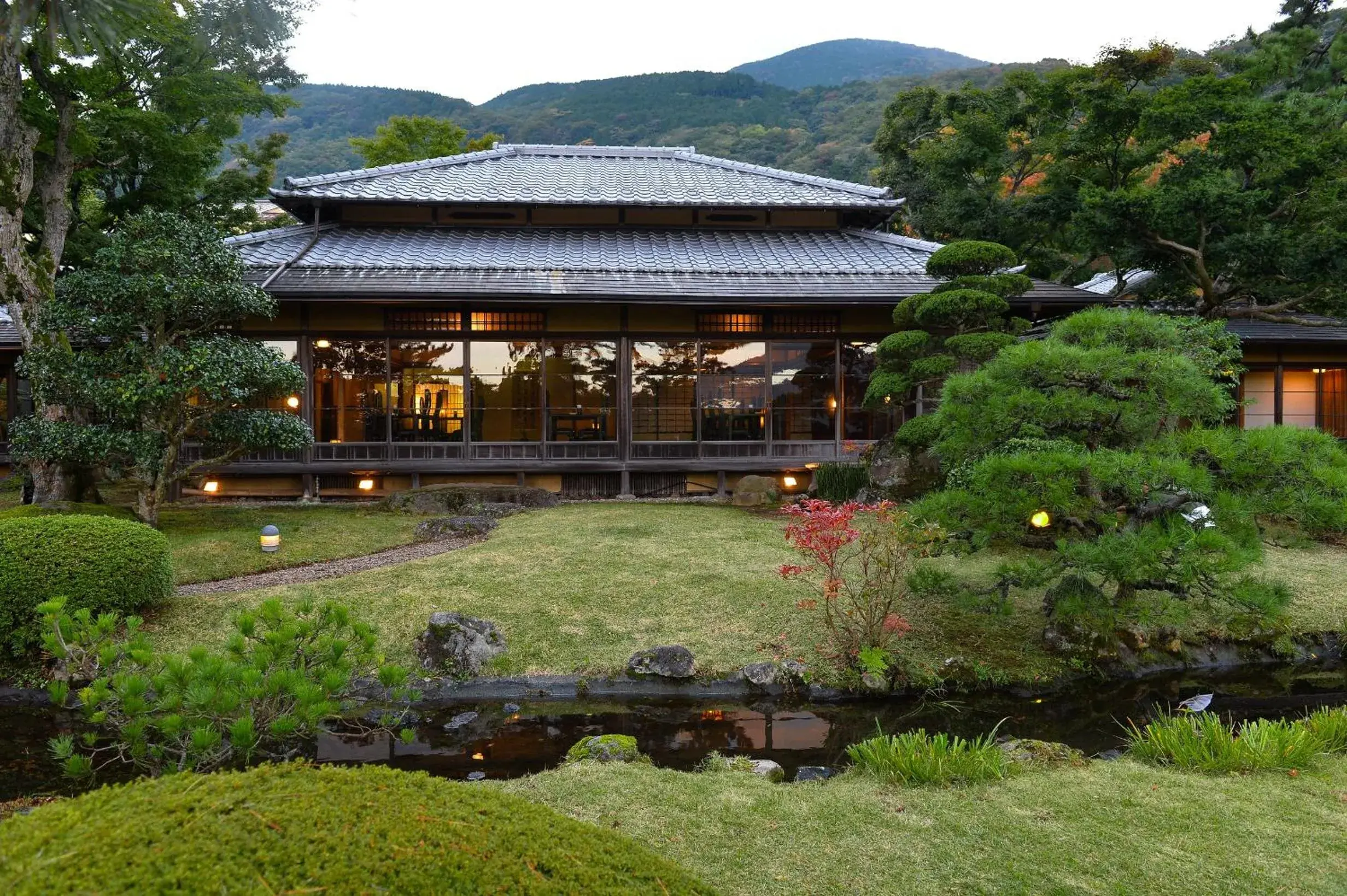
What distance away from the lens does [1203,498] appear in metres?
6.07

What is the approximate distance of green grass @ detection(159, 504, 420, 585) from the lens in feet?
31.7

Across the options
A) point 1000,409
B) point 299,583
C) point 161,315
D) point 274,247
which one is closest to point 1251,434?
point 1000,409

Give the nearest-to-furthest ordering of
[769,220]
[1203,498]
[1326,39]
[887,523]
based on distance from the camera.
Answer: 1. [1203,498]
2. [887,523]
3. [769,220]
4. [1326,39]

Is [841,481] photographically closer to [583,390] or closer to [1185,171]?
[583,390]

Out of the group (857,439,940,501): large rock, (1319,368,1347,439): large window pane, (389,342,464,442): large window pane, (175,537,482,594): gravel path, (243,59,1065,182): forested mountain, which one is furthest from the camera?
(243,59,1065,182): forested mountain

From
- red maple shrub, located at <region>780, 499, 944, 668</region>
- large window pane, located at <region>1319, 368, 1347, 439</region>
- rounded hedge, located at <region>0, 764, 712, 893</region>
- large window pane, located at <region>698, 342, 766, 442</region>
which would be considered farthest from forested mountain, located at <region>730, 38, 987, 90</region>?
rounded hedge, located at <region>0, 764, 712, 893</region>

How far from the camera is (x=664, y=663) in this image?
6.83 metres

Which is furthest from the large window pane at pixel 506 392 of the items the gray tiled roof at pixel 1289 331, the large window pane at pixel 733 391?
the gray tiled roof at pixel 1289 331

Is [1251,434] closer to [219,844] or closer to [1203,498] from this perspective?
[1203,498]

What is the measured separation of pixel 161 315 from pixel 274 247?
5868mm

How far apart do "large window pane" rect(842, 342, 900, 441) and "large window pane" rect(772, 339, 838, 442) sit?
233 millimetres

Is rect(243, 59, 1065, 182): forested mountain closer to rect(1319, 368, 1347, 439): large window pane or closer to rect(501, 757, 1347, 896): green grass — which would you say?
rect(1319, 368, 1347, 439): large window pane

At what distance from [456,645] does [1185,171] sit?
51.3 feet

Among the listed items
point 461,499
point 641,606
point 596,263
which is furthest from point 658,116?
point 641,606
